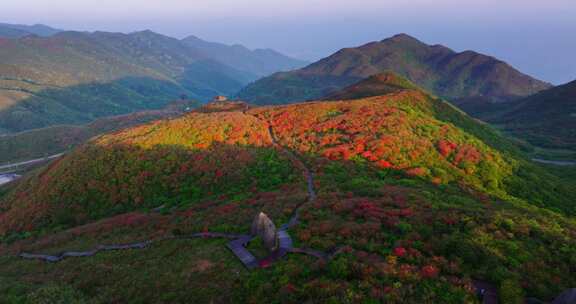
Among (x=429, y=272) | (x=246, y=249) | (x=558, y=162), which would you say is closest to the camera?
(x=429, y=272)

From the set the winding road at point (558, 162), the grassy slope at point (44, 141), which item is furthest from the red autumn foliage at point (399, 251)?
the grassy slope at point (44, 141)

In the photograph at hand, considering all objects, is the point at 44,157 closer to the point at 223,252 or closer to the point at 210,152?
the point at 210,152

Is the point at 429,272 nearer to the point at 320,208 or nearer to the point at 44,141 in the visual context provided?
the point at 320,208

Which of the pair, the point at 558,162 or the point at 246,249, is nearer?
the point at 246,249

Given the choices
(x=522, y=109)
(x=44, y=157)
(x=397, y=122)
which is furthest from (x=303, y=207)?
(x=522, y=109)

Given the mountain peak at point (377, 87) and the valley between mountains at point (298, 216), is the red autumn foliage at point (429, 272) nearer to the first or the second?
the valley between mountains at point (298, 216)

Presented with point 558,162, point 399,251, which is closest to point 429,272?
point 399,251

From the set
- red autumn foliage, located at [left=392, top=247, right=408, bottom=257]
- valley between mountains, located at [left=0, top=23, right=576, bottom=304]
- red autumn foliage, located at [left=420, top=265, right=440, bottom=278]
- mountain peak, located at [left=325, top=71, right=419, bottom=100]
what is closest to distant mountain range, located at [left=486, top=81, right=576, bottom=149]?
valley between mountains, located at [left=0, top=23, right=576, bottom=304]

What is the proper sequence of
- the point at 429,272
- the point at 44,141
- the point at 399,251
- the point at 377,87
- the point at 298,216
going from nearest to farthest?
1. the point at 429,272
2. the point at 399,251
3. the point at 298,216
4. the point at 377,87
5. the point at 44,141
